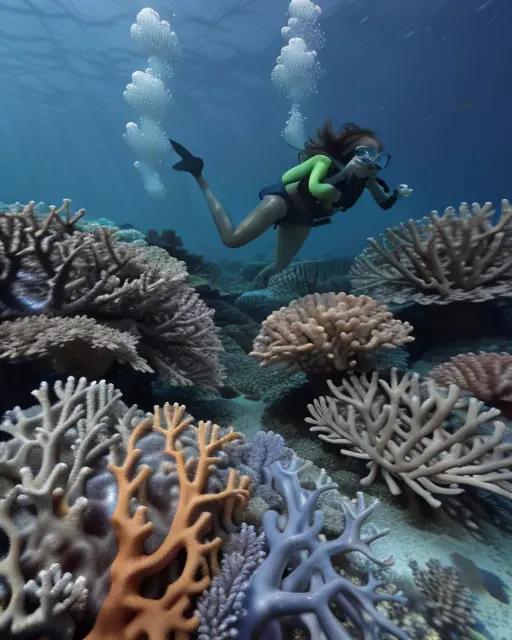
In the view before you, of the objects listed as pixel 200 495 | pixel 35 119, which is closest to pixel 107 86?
pixel 35 119

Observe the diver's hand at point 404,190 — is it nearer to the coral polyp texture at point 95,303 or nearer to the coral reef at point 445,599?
the coral polyp texture at point 95,303

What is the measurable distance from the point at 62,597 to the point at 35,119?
6369 centimetres

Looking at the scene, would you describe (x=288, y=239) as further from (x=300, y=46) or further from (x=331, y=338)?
(x=300, y=46)

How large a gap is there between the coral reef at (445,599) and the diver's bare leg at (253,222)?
4707 millimetres

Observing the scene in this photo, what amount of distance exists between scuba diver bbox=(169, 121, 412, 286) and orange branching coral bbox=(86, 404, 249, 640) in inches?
157

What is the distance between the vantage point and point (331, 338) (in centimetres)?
321

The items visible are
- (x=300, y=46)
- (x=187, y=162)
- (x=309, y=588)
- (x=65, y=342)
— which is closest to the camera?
(x=309, y=588)

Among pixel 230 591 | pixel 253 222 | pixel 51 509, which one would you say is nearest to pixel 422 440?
pixel 230 591

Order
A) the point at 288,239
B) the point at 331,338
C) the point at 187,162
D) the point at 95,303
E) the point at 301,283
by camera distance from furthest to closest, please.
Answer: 1. the point at 301,283
2. the point at 187,162
3. the point at 288,239
4. the point at 331,338
5. the point at 95,303

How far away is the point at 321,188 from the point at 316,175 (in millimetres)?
247

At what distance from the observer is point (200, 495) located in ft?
5.47

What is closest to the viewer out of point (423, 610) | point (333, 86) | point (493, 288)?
point (423, 610)

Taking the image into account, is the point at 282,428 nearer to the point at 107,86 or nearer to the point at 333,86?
the point at 333,86

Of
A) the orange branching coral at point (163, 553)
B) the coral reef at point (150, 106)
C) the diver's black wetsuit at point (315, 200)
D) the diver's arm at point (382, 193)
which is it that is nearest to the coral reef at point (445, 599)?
the orange branching coral at point (163, 553)
